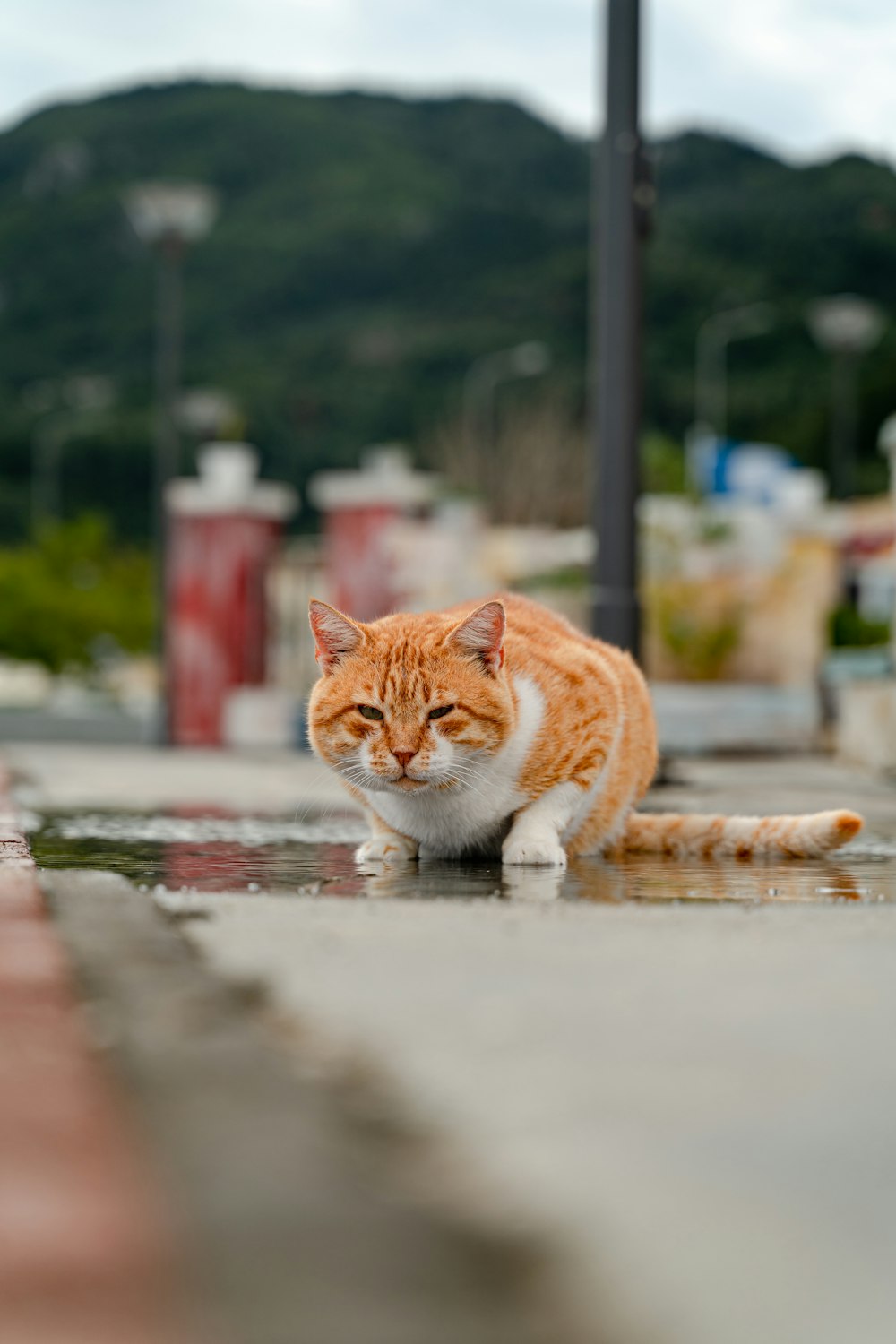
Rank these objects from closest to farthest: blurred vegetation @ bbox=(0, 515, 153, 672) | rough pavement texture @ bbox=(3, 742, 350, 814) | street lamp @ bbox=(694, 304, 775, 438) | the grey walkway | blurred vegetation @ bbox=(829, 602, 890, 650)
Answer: the grey walkway < rough pavement texture @ bbox=(3, 742, 350, 814) < blurred vegetation @ bbox=(829, 602, 890, 650) < blurred vegetation @ bbox=(0, 515, 153, 672) < street lamp @ bbox=(694, 304, 775, 438)

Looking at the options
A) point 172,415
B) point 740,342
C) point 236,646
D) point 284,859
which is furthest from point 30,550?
point 740,342

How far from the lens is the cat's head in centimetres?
336

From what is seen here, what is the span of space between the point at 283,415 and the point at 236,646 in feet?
153

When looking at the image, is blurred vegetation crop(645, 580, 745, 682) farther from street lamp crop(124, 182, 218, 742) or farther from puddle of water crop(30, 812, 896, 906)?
puddle of water crop(30, 812, 896, 906)

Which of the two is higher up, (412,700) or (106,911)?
(412,700)

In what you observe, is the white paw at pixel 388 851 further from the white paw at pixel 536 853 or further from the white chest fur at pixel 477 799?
the white paw at pixel 536 853

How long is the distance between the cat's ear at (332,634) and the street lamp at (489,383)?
1379 inches

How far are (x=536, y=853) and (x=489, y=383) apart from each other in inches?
1519

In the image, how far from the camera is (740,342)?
54125 millimetres

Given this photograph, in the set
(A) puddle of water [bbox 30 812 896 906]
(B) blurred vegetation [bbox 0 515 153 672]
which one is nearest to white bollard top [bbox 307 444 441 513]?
(A) puddle of water [bbox 30 812 896 906]

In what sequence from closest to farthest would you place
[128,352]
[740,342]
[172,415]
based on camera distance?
[172,415]
[740,342]
[128,352]

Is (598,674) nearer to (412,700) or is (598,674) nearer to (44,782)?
(412,700)

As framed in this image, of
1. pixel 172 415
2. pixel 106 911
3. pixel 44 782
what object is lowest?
pixel 44 782

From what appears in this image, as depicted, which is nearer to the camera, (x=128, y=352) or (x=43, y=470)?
(x=43, y=470)
